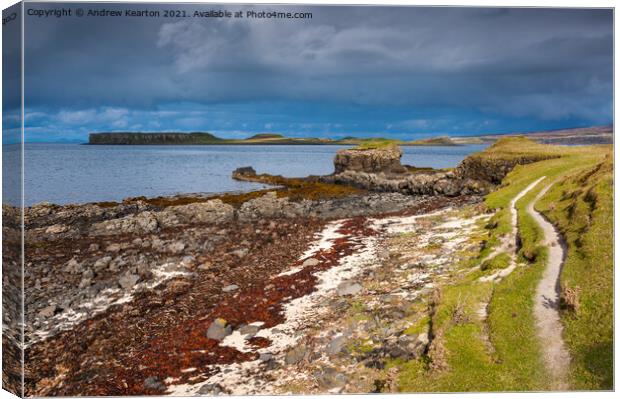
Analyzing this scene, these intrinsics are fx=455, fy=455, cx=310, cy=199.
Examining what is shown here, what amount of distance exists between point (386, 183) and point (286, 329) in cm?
4800

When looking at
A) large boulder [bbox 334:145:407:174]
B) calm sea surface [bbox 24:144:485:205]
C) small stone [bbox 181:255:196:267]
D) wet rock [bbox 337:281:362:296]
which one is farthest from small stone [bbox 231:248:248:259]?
large boulder [bbox 334:145:407:174]

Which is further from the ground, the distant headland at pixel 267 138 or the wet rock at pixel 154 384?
the distant headland at pixel 267 138

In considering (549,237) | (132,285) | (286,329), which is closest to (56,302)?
(132,285)

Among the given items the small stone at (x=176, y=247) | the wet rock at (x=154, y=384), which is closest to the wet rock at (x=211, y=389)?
the wet rock at (x=154, y=384)

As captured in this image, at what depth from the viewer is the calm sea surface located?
23.0 meters

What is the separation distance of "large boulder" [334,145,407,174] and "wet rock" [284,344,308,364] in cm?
5543

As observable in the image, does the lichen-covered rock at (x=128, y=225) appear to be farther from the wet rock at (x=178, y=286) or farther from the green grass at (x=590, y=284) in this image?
the green grass at (x=590, y=284)

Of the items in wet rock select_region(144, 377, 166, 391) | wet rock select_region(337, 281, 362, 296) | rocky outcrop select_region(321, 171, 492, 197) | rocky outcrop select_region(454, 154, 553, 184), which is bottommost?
wet rock select_region(144, 377, 166, 391)

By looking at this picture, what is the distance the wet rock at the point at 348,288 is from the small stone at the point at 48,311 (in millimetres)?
12064

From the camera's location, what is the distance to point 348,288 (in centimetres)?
1916

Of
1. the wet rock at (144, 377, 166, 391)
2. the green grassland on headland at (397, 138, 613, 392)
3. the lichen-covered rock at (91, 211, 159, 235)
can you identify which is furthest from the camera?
the lichen-covered rock at (91, 211, 159, 235)

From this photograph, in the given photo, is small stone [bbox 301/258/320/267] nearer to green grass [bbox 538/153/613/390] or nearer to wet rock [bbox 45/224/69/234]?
green grass [bbox 538/153/613/390]

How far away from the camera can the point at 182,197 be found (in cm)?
4656

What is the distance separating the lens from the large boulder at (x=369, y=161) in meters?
69.5
